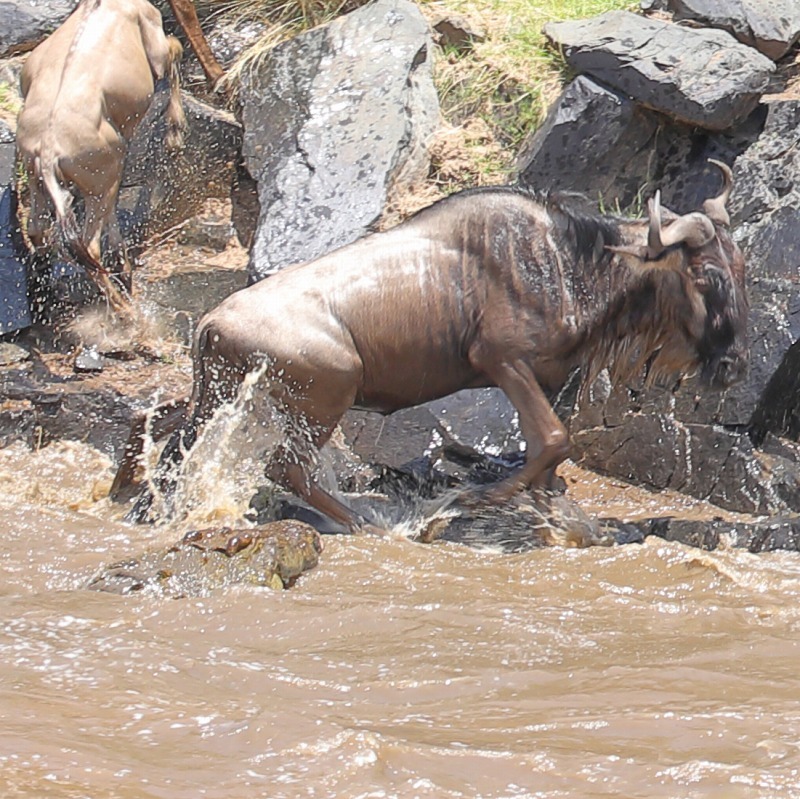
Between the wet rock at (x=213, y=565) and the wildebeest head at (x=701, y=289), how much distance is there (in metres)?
2.13

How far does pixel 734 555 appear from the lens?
562 cm

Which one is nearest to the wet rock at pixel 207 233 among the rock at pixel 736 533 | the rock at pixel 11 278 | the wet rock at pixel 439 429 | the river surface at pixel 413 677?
the rock at pixel 11 278

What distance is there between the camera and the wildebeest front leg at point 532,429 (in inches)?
243

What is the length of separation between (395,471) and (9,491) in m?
1.94

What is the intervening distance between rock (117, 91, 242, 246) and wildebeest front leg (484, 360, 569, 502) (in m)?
4.61

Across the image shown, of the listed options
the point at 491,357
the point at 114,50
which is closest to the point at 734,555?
the point at 491,357

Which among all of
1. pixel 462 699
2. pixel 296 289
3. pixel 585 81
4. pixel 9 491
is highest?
pixel 585 81

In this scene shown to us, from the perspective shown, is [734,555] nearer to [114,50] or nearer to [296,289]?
[296,289]

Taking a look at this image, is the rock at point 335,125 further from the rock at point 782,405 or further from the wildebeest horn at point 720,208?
the rock at point 782,405

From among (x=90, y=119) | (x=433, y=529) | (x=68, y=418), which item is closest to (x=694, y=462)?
(x=433, y=529)

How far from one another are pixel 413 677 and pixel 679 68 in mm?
5591

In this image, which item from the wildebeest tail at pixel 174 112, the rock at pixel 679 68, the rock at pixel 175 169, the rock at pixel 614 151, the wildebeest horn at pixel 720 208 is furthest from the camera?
the rock at pixel 175 169

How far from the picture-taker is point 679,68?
8.45 m

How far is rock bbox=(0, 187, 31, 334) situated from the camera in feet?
29.6
